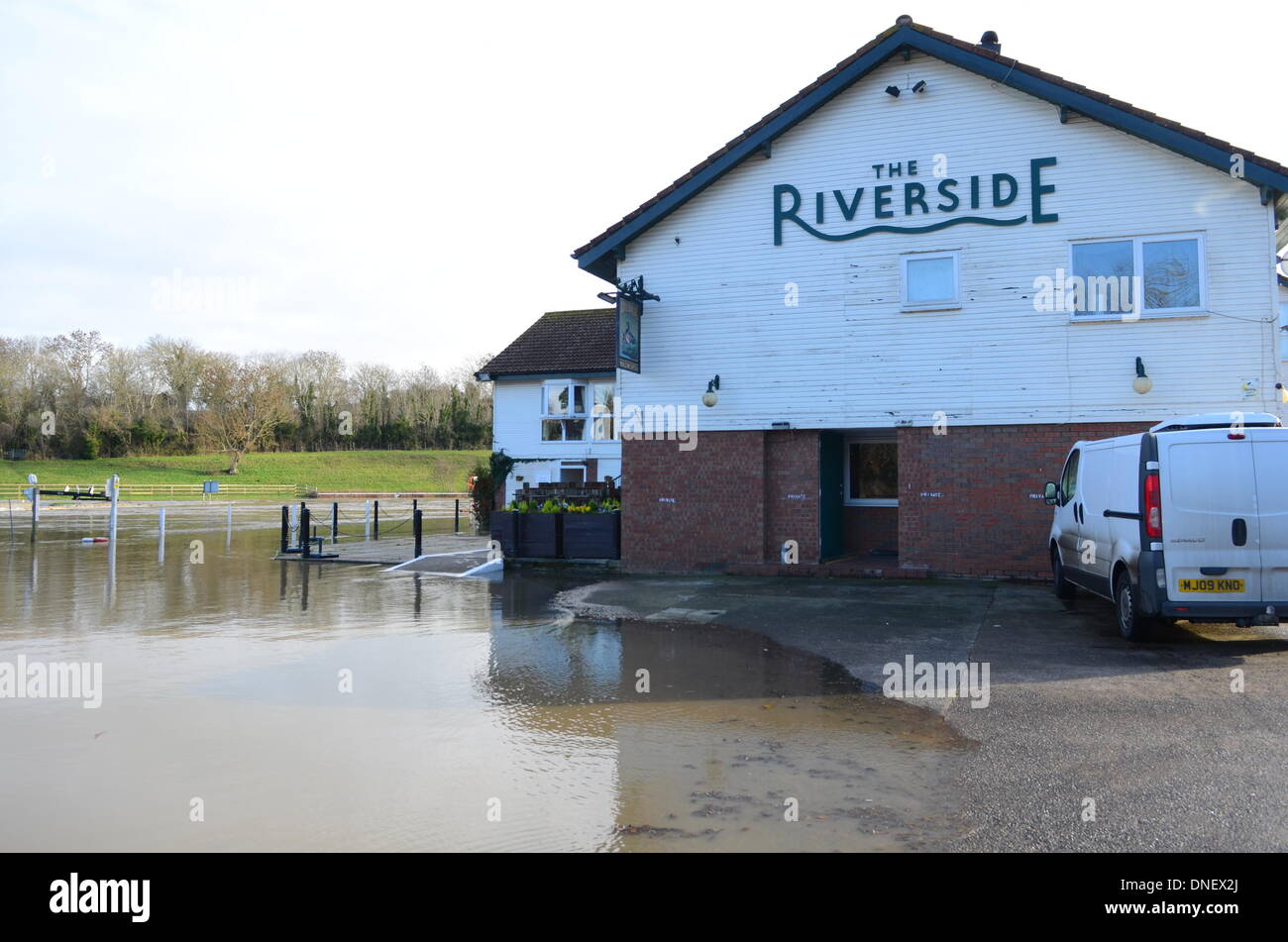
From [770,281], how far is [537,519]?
606cm

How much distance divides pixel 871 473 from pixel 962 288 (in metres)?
4.17

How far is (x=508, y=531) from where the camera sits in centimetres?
1716

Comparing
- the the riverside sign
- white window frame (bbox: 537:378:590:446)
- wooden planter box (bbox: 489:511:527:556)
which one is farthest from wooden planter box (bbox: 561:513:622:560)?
white window frame (bbox: 537:378:590:446)

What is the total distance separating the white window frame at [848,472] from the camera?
658 inches

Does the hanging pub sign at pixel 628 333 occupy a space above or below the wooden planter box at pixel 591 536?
above

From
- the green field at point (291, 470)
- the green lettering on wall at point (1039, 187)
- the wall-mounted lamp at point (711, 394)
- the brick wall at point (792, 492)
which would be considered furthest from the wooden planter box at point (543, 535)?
the green field at point (291, 470)

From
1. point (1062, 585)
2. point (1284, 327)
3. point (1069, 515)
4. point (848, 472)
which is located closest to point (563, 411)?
point (848, 472)

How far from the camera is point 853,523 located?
16891 mm

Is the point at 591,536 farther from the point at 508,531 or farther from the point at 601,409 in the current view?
the point at 601,409

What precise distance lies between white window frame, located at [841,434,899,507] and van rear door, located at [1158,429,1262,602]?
8.31m

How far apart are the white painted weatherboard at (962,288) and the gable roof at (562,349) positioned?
9.47m

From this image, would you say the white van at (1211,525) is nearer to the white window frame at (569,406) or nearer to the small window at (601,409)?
the small window at (601,409)

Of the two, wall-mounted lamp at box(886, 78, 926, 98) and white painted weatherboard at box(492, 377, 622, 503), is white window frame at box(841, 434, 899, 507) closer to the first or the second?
wall-mounted lamp at box(886, 78, 926, 98)

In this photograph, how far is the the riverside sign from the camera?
13719 millimetres
